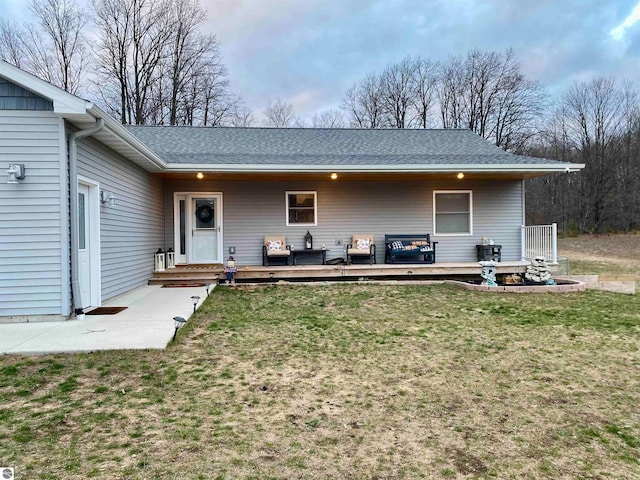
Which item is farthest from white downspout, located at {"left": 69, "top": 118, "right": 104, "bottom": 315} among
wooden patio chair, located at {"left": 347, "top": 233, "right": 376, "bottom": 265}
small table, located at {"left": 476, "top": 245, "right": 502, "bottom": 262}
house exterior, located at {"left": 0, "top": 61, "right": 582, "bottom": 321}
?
small table, located at {"left": 476, "top": 245, "right": 502, "bottom": 262}

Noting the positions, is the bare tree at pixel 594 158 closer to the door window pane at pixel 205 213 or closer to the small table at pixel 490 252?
the small table at pixel 490 252

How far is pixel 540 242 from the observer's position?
29.9 feet

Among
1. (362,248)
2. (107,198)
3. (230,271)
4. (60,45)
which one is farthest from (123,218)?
(60,45)

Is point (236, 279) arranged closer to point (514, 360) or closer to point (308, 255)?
point (308, 255)

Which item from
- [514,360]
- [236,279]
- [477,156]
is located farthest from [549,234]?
[236,279]

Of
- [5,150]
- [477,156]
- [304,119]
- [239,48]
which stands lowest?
[5,150]

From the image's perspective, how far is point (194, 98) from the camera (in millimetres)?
21219

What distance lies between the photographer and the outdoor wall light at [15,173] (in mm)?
4637

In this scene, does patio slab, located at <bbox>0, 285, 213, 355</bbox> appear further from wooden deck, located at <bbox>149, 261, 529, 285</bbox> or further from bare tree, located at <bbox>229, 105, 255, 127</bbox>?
bare tree, located at <bbox>229, 105, 255, 127</bbox>

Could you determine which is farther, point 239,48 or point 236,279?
point 239,48

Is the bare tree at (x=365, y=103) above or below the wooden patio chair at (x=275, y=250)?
above

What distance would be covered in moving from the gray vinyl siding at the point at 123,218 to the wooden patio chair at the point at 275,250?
2450mm

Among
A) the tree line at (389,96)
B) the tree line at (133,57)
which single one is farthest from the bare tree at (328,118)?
the tree line at (133,57)

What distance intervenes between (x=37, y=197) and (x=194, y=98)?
60.1ft
